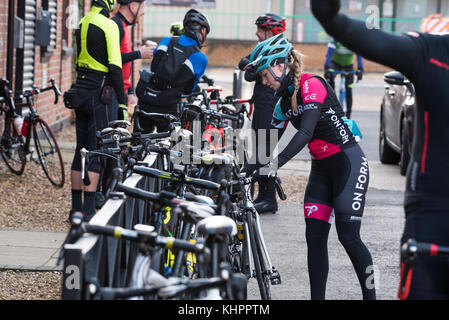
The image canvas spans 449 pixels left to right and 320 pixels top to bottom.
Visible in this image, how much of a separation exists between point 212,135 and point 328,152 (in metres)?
3.14

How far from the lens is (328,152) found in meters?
5.68

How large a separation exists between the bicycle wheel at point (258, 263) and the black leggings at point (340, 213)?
297 millimetres

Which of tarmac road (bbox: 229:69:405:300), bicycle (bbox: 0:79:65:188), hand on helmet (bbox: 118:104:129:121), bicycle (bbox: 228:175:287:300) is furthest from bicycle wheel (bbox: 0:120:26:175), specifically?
bicycle (bbox: 228:175:287:300)

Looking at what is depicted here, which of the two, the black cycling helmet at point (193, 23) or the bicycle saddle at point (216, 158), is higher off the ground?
the black cycling helmet at point (193, 23)

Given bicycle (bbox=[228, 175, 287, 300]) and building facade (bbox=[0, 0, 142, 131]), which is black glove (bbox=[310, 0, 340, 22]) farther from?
building facade (bbox=[0, 0, 142, 131])

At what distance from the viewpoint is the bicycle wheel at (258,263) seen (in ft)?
18.6

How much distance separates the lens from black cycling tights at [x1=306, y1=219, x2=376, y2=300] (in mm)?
5594

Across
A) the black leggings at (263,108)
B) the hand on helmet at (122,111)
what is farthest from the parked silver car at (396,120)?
the hand on helmet at (122,111)

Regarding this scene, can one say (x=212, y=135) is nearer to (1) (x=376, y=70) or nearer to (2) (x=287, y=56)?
(2) (x=287, y=56)

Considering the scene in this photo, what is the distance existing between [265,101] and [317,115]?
366 centimetres

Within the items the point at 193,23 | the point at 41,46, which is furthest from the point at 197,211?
the point at 41,46

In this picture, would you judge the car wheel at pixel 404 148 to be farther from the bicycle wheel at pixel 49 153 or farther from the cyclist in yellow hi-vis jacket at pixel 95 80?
the cyclist in yellow hi-vis jacket at pixel 95 80

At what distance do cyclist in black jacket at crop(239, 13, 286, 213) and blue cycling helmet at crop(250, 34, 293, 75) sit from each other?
10.0 feet
